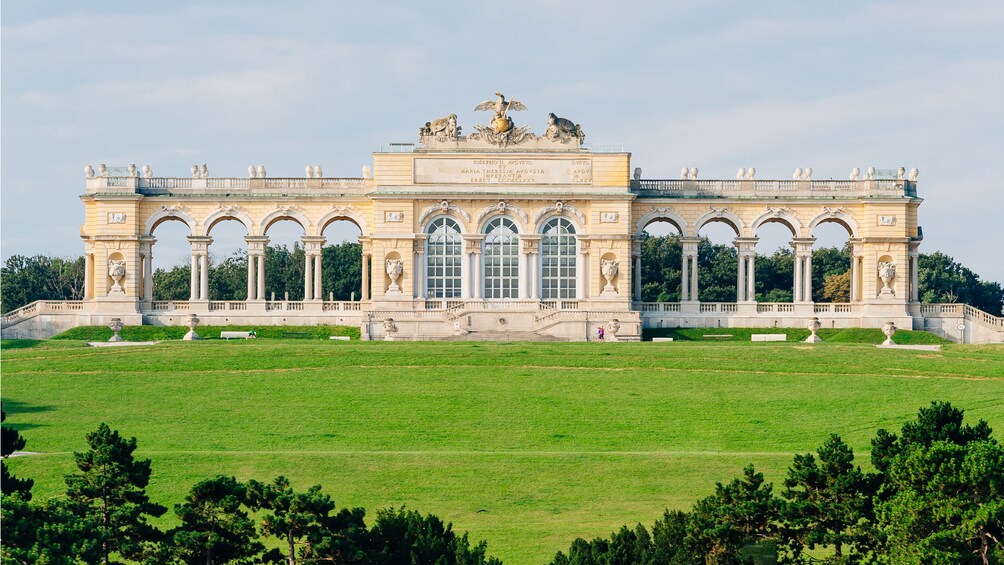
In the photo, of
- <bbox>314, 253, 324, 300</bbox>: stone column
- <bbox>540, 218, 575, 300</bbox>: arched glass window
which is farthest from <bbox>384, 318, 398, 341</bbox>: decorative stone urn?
<bbox>540, 218, 575, 300</bbox>: arched glass window

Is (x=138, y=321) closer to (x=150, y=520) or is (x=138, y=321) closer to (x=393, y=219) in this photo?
(x=393, y=219)

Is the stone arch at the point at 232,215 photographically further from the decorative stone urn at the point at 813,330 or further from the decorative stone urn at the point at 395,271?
the decorative stone urn at the point at 813,330

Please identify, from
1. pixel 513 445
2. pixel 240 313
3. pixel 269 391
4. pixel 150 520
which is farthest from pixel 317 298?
pixel 150 520

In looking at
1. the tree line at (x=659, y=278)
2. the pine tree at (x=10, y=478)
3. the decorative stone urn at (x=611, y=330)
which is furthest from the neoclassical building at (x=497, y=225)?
the pine tree at (x=10, y=478)

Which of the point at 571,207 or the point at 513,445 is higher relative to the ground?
the point at 571,207

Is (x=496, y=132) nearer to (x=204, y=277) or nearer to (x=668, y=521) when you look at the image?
(x=204, y=277)

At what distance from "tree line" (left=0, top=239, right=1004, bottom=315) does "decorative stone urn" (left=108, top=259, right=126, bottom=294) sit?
30.0 m

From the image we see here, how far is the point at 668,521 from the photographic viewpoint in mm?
30656

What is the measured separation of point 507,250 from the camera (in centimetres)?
7581

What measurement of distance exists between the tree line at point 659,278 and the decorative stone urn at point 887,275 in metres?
26.6

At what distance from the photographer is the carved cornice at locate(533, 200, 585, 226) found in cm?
7500

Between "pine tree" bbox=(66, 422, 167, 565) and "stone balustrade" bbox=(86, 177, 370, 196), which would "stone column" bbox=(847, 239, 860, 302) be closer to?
"stone balustrade" bbox=(86, 177, 370, 196)

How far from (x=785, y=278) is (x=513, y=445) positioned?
242ft

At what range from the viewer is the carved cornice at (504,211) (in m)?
74.9
